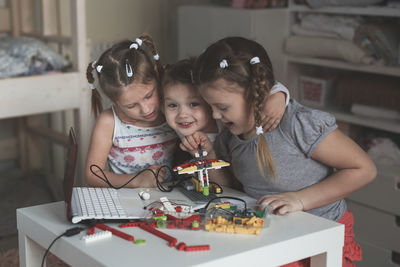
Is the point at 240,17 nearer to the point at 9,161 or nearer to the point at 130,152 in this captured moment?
the point at 130,152

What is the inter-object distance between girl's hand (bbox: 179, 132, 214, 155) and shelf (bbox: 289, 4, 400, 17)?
1.08 metres

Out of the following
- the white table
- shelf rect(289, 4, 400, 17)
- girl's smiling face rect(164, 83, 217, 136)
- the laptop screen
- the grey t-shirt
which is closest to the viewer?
the white table

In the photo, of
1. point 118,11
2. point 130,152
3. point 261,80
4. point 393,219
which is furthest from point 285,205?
point 118,11

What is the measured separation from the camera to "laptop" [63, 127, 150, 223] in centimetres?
115

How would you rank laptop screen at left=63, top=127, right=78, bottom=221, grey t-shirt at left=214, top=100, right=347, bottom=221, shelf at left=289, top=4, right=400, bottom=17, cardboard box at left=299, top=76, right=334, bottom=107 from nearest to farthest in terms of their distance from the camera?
1. laptop screen at left=63, top=127, right=78, bottom=221
2. grey t-shirt at left=214, top=100, right=347, bottom=221
3. shelf at left=289, top=4, right=400, bottom=17
4. cardboard box at left=299, top=76, right=334, bottom=107

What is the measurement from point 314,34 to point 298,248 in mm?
1599

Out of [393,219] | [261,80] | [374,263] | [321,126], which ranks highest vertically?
[261,80]

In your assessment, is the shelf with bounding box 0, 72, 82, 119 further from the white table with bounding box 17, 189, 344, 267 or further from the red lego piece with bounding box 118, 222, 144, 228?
the red lego piece with bounding box 118, 222, 144, 228

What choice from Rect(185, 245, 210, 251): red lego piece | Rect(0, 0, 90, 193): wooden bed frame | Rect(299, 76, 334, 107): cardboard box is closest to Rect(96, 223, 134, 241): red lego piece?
Rect(185, 245, 210, 251): red lego piece

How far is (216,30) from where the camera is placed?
2.65 metres

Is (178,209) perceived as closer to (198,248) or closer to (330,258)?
(198,248)

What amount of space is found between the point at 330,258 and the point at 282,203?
15cm

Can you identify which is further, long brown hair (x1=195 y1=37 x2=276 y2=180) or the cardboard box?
the cardboard box

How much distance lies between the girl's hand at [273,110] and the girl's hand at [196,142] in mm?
194
